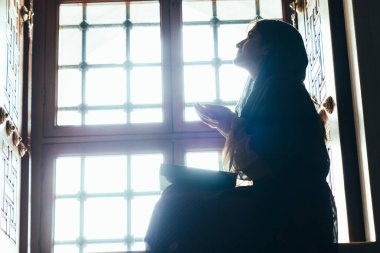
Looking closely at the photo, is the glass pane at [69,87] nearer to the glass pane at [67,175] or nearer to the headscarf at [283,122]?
the glass pane at [67,175]

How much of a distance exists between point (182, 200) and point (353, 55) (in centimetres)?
131

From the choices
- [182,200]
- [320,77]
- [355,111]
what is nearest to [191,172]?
[182,200]

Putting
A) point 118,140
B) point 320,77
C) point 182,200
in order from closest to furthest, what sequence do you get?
point 182,200 < point 320,77 < point 118,140

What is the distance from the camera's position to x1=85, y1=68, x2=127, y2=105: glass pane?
477 cm

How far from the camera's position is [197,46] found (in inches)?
191

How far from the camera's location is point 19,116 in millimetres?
4406

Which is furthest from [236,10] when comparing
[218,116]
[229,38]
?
[218,116]

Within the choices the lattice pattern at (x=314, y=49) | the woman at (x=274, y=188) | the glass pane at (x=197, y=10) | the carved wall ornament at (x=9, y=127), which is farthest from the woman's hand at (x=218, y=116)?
the glass pane at (x=197, y=10)

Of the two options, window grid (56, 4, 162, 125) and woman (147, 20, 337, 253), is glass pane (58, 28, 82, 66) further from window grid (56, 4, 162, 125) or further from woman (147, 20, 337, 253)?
woman (147, 20, 337, 253)

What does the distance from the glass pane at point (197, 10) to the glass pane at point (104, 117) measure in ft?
2.32

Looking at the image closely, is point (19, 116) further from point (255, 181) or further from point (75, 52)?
point (255, 181)

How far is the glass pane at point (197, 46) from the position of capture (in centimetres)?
485

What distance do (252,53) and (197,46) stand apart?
156 centimetres

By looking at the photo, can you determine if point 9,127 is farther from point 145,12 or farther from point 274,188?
point 274,188
